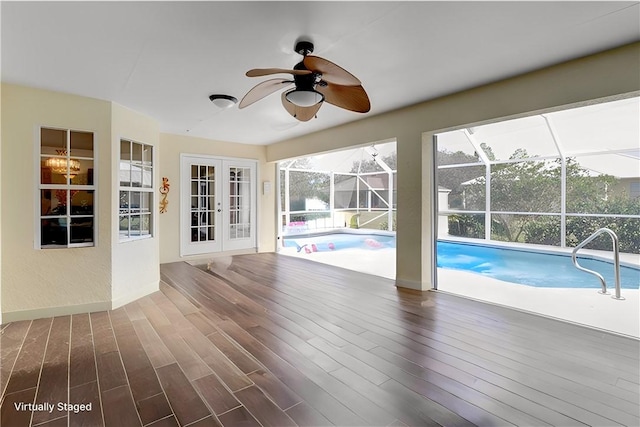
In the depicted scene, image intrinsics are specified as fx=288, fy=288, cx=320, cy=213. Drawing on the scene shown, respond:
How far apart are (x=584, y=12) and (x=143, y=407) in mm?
3941

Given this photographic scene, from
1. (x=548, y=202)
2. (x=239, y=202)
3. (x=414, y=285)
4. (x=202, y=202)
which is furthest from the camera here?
(x=548, y=202)

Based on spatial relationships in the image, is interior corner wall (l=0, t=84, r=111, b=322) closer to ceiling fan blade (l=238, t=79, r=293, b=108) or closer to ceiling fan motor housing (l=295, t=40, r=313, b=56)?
ceiling fan blade (l=238, t=79, r=293, b=108)

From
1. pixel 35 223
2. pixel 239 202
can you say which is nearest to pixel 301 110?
pixel 35 223

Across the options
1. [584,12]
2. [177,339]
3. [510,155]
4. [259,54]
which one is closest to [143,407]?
[177,339]

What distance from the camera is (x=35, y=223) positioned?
3.21 m

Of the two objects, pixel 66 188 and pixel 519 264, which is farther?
pixel 519 264

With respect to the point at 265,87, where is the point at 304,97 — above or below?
below

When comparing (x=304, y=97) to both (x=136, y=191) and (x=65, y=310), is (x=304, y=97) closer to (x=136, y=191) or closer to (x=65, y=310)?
(x=136, y=191)

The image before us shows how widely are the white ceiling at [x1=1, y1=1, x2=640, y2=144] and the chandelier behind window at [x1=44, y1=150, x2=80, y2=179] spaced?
0.78m

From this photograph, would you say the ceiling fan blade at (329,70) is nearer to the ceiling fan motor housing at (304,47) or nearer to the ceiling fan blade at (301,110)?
the ceiling fan motor housing at (304,47)

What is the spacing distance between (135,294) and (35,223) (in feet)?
4.49

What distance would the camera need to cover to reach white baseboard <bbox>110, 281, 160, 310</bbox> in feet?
11.8

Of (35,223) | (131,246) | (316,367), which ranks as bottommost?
(316,367)

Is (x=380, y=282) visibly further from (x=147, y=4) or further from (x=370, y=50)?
(x=147, y=4)
